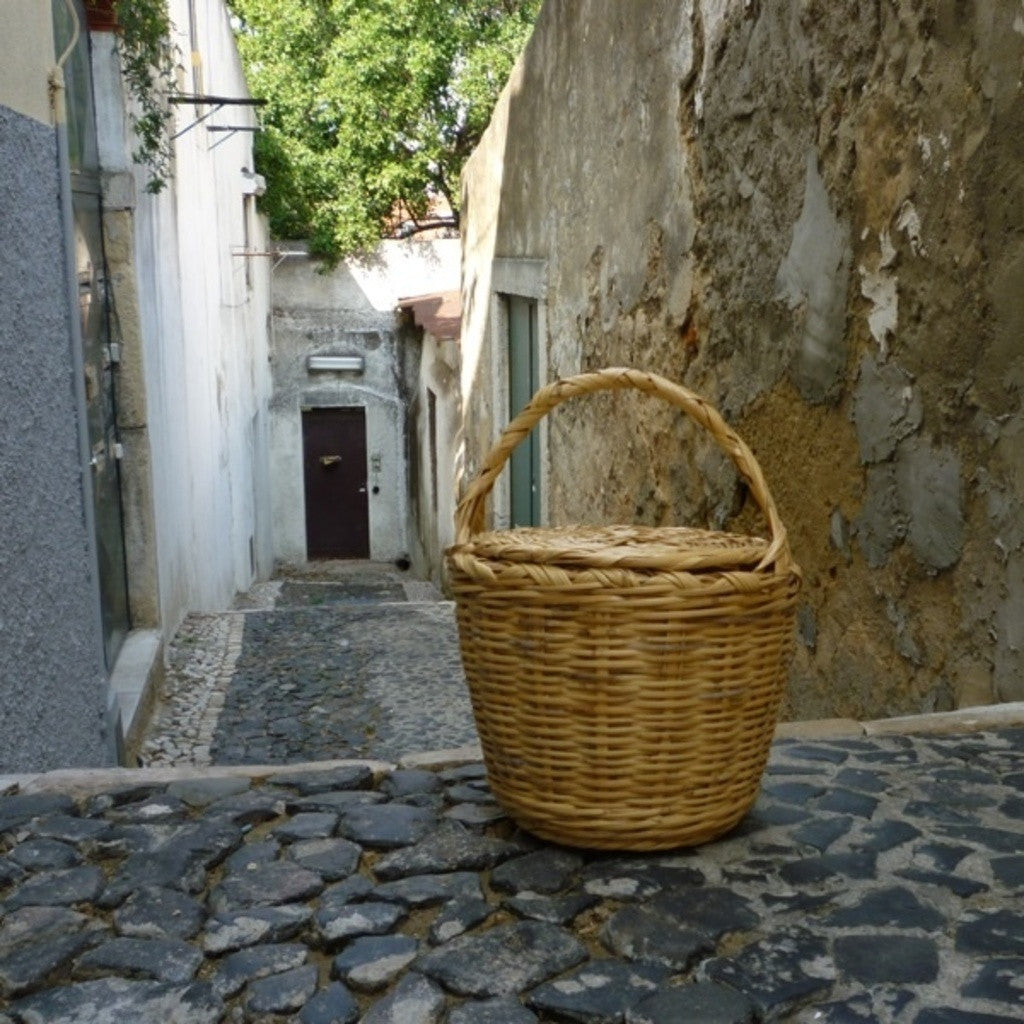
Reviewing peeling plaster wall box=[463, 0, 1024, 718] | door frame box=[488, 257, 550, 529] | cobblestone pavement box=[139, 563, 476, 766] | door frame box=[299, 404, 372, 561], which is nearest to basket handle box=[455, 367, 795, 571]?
peeling plaster wall box=[463, 0, 1024, 718]

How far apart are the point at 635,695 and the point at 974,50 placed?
1.54 meters

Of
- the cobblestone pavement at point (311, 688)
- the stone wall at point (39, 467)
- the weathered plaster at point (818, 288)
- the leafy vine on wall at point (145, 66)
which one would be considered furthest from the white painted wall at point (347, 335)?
the weathered plaster at point (818, 288)

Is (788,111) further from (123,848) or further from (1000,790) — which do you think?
(123,848)

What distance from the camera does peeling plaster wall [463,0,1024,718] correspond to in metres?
2.41

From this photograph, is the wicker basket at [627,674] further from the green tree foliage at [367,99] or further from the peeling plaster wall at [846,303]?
the green tree foliage at [367,99]

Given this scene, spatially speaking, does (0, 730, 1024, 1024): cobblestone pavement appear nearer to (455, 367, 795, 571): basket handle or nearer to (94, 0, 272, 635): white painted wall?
(455, 367, 795, 571): basket handle

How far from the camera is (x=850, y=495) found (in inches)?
117

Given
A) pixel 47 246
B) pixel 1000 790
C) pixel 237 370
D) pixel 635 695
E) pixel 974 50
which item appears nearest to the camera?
pixel 635 695

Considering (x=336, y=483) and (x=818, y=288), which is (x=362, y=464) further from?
(x=818, y=288)

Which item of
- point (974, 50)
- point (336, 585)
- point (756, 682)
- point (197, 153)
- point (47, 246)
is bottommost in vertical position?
point (336, 585)

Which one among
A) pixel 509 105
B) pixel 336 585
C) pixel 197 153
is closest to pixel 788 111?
pixel 509 105

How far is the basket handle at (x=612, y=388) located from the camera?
1.86 m

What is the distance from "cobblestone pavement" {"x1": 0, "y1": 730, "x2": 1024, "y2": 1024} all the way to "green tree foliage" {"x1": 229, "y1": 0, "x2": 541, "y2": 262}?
1282 cm

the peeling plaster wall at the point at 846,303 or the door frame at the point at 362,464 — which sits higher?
the peeling plaster wall at the point at 846,303
